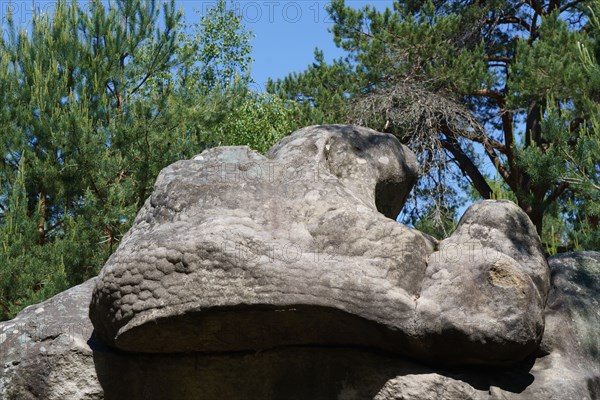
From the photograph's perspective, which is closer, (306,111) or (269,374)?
(269,374)

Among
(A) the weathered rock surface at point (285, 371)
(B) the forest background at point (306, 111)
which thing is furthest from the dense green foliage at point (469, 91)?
(A) the weathered rock surface at point (285, 371)

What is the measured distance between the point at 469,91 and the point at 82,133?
491 cm

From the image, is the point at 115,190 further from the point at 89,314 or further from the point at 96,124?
the point at 89,314

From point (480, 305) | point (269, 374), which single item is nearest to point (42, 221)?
point (269, 374)

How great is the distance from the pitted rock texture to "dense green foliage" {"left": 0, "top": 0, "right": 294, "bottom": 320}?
440cm

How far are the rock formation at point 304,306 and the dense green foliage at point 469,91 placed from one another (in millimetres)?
4760

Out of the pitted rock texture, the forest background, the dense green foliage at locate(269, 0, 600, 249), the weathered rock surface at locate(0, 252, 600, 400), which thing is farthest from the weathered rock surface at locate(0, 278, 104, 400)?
the dense green foliage at locate(269, 0, 600, 249)

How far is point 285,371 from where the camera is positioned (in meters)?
3.79

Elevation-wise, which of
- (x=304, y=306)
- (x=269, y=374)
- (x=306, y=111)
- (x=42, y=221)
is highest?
(x=306, y=111)

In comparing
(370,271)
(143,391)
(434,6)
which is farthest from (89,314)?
(434,6)

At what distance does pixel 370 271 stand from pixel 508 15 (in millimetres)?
9916

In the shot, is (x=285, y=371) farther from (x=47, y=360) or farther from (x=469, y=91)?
(x=469, y=91)

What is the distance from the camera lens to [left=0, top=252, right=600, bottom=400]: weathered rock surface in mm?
3664

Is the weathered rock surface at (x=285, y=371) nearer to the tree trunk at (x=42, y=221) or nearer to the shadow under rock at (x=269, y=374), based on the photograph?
the shadow under rock at (x=269, y=374)
